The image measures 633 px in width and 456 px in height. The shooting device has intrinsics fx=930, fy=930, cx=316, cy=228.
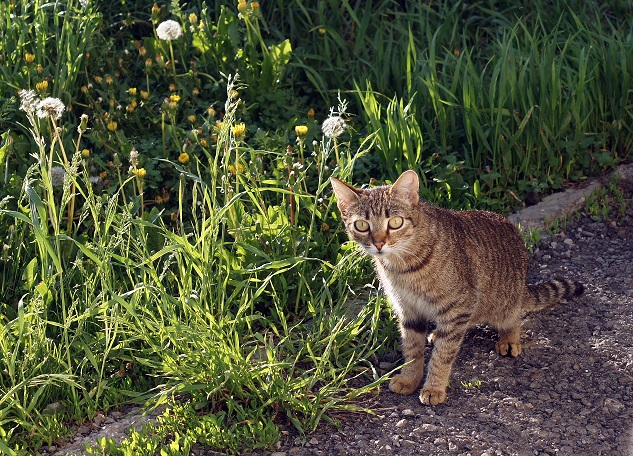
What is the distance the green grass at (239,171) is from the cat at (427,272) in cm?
18

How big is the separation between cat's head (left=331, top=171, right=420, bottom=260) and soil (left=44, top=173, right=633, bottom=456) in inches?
24.5

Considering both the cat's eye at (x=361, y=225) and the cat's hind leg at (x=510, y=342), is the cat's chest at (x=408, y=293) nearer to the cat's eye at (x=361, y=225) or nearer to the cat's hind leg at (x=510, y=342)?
the cat's eye at (x=361, y=225)

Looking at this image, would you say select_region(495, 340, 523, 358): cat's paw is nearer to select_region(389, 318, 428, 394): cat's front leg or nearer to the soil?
the soil

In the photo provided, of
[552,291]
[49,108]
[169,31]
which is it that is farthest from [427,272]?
[169,31]

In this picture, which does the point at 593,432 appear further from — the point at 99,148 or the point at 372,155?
Answer: the point at 99,148

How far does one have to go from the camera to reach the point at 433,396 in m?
3.71

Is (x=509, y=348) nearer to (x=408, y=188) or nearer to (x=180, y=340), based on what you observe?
(x=408, y=188)

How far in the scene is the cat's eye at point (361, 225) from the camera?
12.1ft

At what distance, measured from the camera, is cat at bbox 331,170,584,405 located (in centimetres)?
369

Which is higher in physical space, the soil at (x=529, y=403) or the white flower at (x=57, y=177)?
the white flower at (x=57, y=177)

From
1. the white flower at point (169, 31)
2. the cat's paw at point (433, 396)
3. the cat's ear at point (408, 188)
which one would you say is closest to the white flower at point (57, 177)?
the white flower at point (169, 31)

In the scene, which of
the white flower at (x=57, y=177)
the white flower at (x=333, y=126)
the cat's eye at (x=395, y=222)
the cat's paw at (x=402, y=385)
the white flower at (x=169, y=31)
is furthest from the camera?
the white flower at (x=169, y=31)

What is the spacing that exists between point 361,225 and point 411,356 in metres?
0.61

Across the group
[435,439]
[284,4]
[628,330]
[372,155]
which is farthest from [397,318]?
[284,4]
